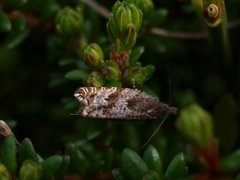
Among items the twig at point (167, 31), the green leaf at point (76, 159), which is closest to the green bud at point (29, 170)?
the green leaf at point (76, 159)

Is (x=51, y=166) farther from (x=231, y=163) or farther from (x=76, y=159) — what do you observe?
(x=231, y=163)

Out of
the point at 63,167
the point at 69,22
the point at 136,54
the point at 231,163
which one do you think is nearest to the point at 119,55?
the point at 136,54

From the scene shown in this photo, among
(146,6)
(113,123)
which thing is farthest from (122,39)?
(113,123)

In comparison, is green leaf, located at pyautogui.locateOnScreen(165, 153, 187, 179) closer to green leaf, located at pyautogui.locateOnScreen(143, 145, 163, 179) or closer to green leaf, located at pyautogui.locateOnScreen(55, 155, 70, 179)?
green leaf, located at pyautogui.locateOnScreen(143, 145, 163, 179)

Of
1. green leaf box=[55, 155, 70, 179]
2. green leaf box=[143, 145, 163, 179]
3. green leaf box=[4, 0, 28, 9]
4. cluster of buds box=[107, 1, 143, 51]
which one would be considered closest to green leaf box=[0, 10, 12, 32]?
green leaf box=[4, 0, 28, 9]

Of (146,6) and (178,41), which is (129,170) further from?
(178,41)

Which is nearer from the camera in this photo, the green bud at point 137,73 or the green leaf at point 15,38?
the green bud at point 137,73

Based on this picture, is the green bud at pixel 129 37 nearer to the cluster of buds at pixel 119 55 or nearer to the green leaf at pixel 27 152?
the cluster of buds at pixel 119 55
